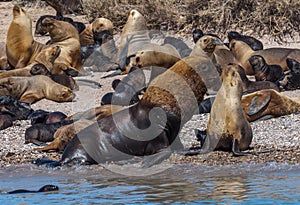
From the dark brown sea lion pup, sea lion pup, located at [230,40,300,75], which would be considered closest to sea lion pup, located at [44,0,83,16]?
sea lion pup, located at [230,40,300,75]

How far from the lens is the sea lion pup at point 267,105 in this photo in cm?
904

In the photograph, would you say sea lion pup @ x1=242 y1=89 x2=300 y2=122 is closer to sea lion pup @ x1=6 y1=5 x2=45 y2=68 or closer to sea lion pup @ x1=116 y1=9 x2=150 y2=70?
sea lion pup @ x1=116 y1=9 x2=150 y2=70

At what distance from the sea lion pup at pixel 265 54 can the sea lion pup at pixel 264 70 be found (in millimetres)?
289

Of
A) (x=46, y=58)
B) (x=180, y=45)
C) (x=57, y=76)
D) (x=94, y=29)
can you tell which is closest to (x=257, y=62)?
(x=180, y=45)

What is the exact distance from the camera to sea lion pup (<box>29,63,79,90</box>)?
39.5 feet

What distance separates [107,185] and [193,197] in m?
0.95

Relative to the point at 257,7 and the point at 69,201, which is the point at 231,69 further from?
the point at 257,7

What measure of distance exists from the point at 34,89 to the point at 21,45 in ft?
7.09

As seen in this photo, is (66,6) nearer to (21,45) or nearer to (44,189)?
(21,45)

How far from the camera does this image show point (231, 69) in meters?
8.10

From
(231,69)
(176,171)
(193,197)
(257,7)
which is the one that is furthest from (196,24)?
(193,197)

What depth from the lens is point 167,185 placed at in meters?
6.87

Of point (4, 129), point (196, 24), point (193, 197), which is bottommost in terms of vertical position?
point (193, 197)

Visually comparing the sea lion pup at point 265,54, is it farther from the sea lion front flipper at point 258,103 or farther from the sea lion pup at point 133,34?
the sea lion front flipper at point 258,103
